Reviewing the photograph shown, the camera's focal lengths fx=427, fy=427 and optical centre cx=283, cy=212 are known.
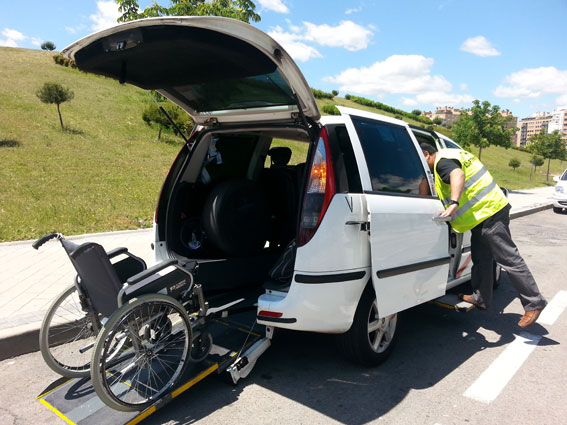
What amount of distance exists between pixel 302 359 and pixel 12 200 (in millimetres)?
9347

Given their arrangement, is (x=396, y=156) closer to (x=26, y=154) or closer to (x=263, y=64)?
(x=263, y=64)

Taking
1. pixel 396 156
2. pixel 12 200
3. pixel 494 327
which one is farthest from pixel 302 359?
pixel 12 200

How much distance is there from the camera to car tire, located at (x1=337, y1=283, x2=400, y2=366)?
308 centimetres

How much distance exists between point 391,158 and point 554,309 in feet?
10.2

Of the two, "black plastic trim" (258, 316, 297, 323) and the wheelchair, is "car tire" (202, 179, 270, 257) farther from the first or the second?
"black plastic trim" (258, 316, 297, 323)

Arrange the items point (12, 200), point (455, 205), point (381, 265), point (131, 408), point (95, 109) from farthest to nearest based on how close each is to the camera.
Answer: point (95, 109) → point (12, 200) → point (455, 205) → point (381, 265) → point (131, 408)

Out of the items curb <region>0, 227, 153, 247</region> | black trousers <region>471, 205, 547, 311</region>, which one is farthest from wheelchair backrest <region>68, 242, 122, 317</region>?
curb <region>0, 227, 153, 247</region>

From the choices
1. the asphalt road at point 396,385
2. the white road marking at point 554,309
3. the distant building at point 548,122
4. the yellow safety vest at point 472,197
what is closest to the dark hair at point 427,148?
the yellow safety vest at point 472,197

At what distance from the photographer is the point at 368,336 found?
3.19 m

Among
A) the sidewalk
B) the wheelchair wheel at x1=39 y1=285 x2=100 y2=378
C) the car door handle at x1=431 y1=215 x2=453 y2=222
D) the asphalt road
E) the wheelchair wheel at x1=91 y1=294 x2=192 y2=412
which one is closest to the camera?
the wheelchair wheel at x1=91 y1=294 x2=192 y2=412

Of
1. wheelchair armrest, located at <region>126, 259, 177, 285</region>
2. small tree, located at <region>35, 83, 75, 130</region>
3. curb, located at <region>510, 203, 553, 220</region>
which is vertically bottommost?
curb, located at <region>510, 203, 553, 220</region>

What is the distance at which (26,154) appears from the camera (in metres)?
16.1

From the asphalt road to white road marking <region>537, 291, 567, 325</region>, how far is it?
146mm

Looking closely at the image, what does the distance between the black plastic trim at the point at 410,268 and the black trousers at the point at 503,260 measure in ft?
1.85
